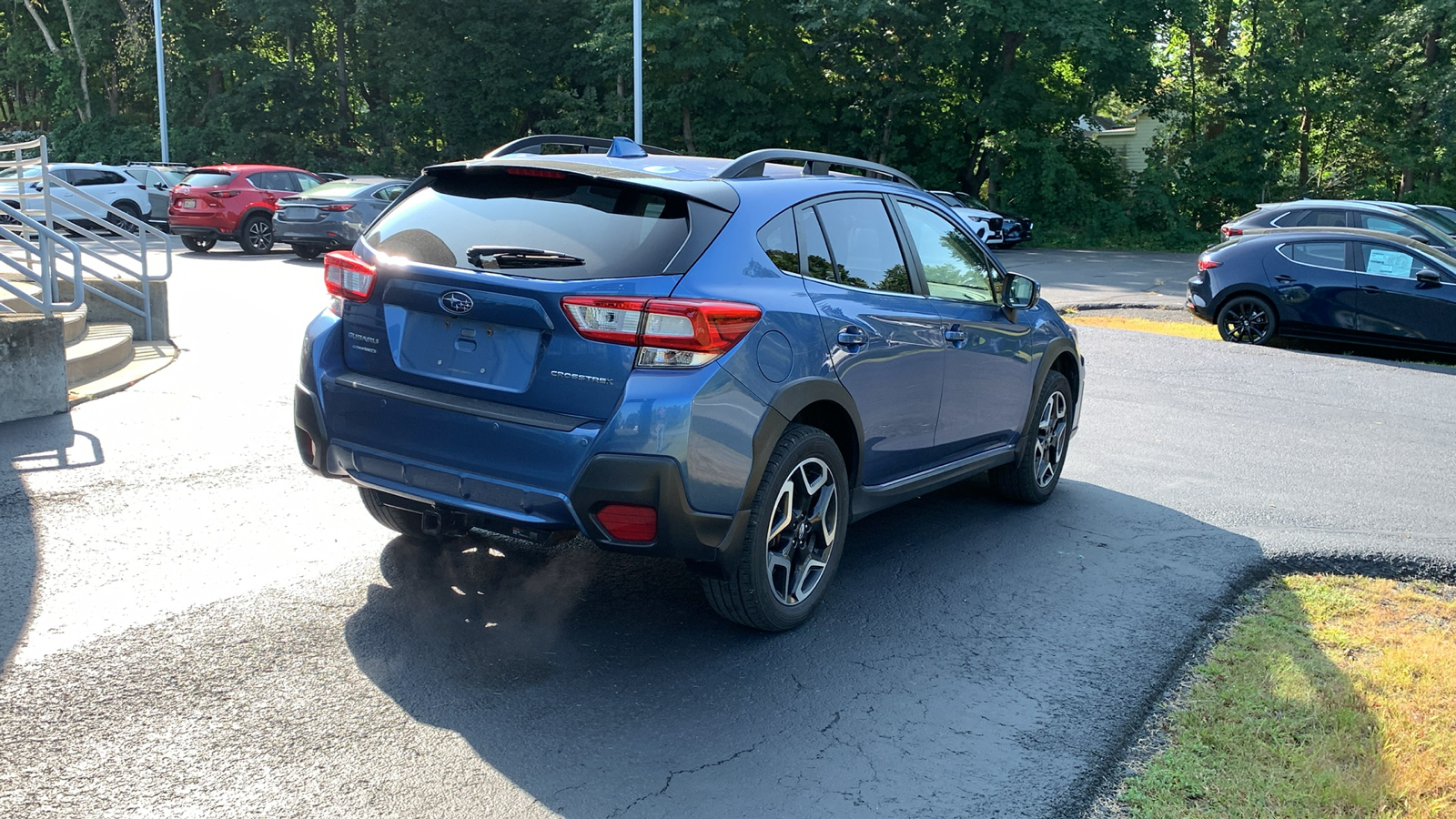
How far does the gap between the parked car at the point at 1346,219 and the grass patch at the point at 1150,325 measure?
164 centimetres

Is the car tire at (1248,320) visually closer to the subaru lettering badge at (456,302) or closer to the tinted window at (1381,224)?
the tinted window at (1381,224)

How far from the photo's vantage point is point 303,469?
666cm

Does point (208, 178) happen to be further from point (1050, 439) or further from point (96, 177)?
point (1050, 439)

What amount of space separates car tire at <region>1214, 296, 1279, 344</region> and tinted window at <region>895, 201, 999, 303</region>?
9170mm

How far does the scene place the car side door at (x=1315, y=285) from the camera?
13438 mm

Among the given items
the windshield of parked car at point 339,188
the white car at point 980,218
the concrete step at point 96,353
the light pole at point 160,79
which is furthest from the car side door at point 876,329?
the light pole at point 160,79

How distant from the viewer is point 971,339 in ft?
18.6

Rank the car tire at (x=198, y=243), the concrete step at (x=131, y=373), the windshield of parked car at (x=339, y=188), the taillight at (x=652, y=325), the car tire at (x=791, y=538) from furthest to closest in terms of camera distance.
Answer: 1. the car tire at (x=198, y=243)
2. the windshield of parked car at (x=339, y=188)
3. the concrete step at (x=131, y=373)
4. the car tire at (x=791, y=538)
5. the taillight at (x=652, y=325)

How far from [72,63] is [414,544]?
51.2 meters

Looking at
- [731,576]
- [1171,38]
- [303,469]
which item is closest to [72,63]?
[1171,38]

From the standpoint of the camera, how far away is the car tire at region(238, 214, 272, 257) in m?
22.0

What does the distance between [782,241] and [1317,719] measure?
95.6 inches

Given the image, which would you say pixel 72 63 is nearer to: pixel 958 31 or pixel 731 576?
pixel 958 31

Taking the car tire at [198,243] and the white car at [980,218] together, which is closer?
the car tire at [198,243]
